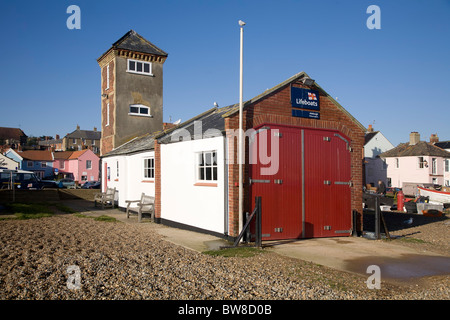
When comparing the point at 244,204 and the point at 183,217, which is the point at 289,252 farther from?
the point at 183,217

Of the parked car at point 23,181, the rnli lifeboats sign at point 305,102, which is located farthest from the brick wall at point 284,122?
the parked car at point 23,181

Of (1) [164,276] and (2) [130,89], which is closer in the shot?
(1) [164,276]

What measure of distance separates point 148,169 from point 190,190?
464 centimetres

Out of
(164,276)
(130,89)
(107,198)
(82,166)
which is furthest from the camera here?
(82,166)

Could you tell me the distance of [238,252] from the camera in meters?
8.93

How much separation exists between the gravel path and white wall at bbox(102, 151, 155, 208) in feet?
21.7

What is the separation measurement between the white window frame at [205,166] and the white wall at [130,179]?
4046 mm

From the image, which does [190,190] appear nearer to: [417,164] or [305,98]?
[305,98]

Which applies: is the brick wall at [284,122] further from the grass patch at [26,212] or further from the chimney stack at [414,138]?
the chimney stack at [414,138]

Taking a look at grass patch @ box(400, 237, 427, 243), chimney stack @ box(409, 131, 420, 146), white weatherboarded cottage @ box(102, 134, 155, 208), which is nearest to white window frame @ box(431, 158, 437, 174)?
chimney stack @ box(409, 131, 420, 146)

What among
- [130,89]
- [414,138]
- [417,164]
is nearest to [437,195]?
[417,164]

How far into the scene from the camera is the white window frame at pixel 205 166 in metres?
11.2
